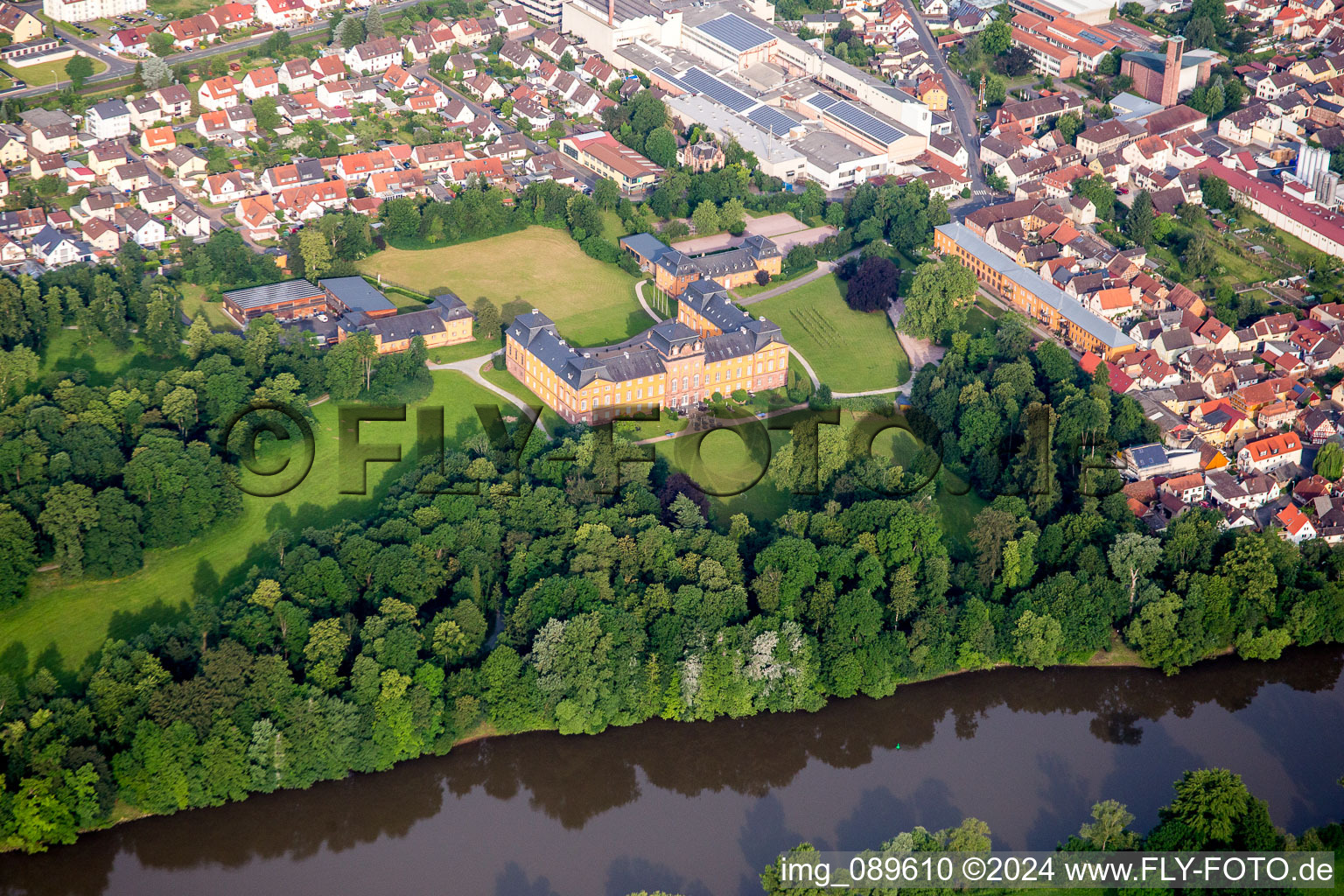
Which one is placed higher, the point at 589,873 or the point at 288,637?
the point at 288,637

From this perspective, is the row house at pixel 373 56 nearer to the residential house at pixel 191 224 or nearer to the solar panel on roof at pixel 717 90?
the solar panel on roof at pixel 717 90

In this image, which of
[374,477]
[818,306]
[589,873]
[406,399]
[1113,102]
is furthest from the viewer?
[1113,102]

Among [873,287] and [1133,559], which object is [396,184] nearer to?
[873,287]

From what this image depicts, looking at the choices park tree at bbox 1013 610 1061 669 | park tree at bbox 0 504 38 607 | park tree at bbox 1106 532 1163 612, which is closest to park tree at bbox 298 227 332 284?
park tree at bbox 0 504 38 607

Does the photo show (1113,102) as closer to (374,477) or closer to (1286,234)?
(1286,234)

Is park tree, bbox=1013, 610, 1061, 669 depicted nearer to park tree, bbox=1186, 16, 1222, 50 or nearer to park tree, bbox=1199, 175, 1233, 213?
park tree, bbox=1199, 175, 1233, 213

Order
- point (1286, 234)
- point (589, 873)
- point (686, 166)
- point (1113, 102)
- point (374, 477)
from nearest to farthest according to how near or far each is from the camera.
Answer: point (589, 873) → point (374, 477) → point (1286, 234) → point (686, 166) → point (1113, 102)

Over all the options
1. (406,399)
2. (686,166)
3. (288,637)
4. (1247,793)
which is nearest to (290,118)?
(686,166)

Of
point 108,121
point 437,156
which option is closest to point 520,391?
point 437,156
